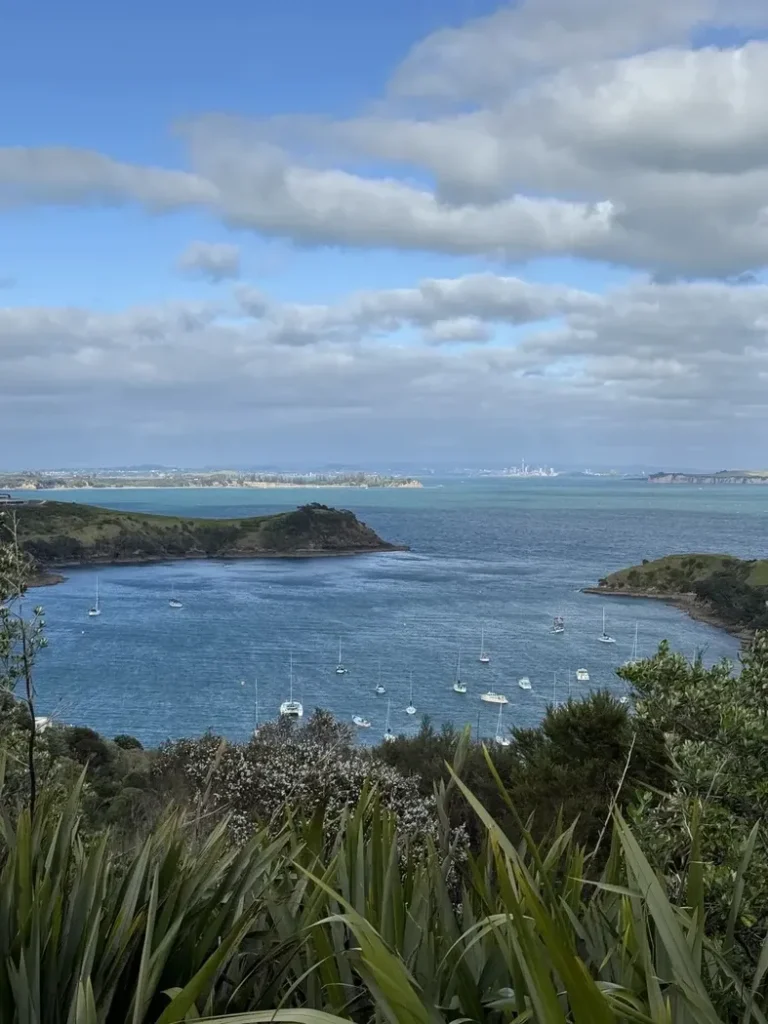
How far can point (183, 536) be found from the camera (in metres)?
104

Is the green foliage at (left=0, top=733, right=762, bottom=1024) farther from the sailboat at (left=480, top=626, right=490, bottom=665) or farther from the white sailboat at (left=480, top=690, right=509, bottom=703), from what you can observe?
the sailboat at (left=480, top=626, right=490, bottom=665)

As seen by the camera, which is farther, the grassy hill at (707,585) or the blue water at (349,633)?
the grassy hill at (707,585)

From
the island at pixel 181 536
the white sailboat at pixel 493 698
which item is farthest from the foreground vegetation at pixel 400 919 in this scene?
the island at pixel 181 536

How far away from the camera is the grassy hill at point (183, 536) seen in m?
93.6

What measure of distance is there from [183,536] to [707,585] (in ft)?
191

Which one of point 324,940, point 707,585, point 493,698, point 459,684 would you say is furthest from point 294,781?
point 707,585

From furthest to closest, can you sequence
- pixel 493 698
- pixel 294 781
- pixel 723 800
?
pixel 493 698 < pixel 294 781 < pixel 723 800

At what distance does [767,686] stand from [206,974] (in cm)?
256

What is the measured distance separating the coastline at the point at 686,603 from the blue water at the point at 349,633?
958 millimetres

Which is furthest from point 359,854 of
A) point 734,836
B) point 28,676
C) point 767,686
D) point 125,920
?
point 28,676

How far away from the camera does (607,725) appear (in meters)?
14.3

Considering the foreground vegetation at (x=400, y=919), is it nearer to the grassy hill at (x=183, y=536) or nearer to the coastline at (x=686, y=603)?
the coastline at (x=686, y=603)

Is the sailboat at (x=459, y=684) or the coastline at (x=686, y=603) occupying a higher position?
the coastline at (x=686, y=603)

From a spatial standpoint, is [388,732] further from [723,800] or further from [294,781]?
[723,800]
